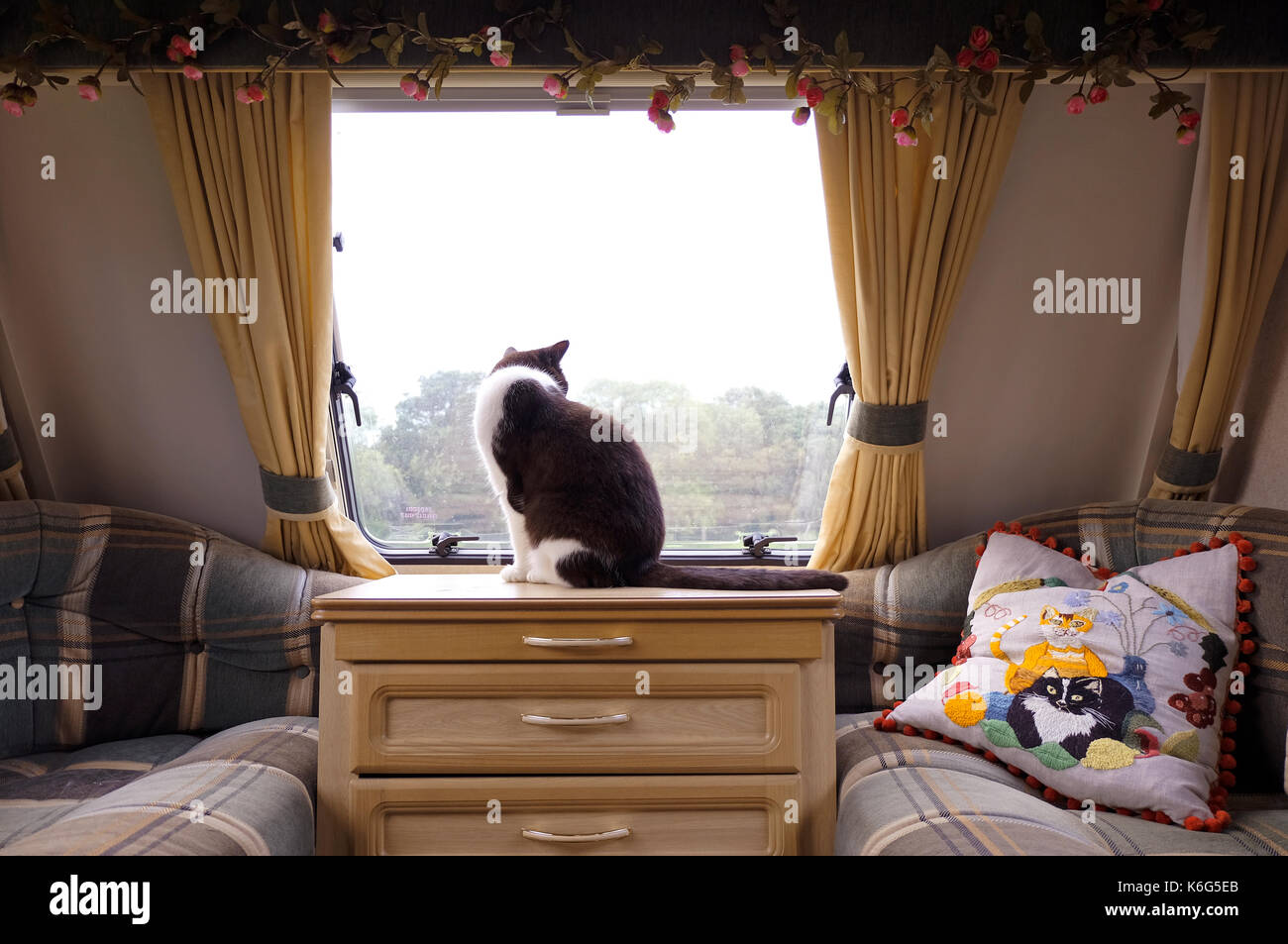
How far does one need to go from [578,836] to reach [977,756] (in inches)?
31.5

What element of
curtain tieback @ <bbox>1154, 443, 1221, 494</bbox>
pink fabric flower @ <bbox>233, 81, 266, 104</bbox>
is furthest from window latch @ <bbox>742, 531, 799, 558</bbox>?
pink fabric flower @ <bbox>233, 81, 266, 104</bbox>

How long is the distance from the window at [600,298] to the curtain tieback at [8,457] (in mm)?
773

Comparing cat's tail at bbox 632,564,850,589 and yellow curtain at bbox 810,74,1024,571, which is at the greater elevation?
yellow curtain at bbox 810,74,1024,571

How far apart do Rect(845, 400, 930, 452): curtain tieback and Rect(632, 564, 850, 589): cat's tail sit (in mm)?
502

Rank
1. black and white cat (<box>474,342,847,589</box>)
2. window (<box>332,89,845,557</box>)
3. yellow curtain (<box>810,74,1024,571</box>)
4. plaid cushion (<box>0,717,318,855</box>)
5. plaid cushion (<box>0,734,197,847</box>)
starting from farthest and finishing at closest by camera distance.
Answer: window (<box>332,89,845,557</box>) → yellow curtain (<box>810,74,1024,571</box>) → black and white cat (<box>474,342,847,589</box>) → plaid cushion (<box>0,734,197,847</box>) → plaid cushion (<box>0,717,318,855</box>)

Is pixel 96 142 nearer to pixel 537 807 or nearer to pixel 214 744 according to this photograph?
pixel 214 744

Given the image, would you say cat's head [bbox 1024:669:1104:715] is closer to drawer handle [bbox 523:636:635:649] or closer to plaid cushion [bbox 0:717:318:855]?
drawer handle [bbox 523:636:635:649]

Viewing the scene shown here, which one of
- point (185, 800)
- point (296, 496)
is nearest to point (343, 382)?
point (296, 496)

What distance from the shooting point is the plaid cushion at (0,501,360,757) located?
192 centimetres

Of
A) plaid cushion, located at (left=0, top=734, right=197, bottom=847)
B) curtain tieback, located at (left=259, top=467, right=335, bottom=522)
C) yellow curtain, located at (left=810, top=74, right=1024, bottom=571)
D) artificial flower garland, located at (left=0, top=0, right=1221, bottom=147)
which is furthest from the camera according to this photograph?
curtain tieback, located at (left=259, top=467, right=335, bottom=522)

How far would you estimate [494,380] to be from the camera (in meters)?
1.81

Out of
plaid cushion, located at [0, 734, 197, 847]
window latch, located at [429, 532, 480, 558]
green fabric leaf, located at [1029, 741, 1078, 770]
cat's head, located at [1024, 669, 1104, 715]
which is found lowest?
plaid cushion, located at [0, 734, 197, 847]

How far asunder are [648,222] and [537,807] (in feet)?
4.95

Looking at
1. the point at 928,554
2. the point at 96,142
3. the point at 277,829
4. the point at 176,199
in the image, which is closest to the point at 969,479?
the point at 928,554
